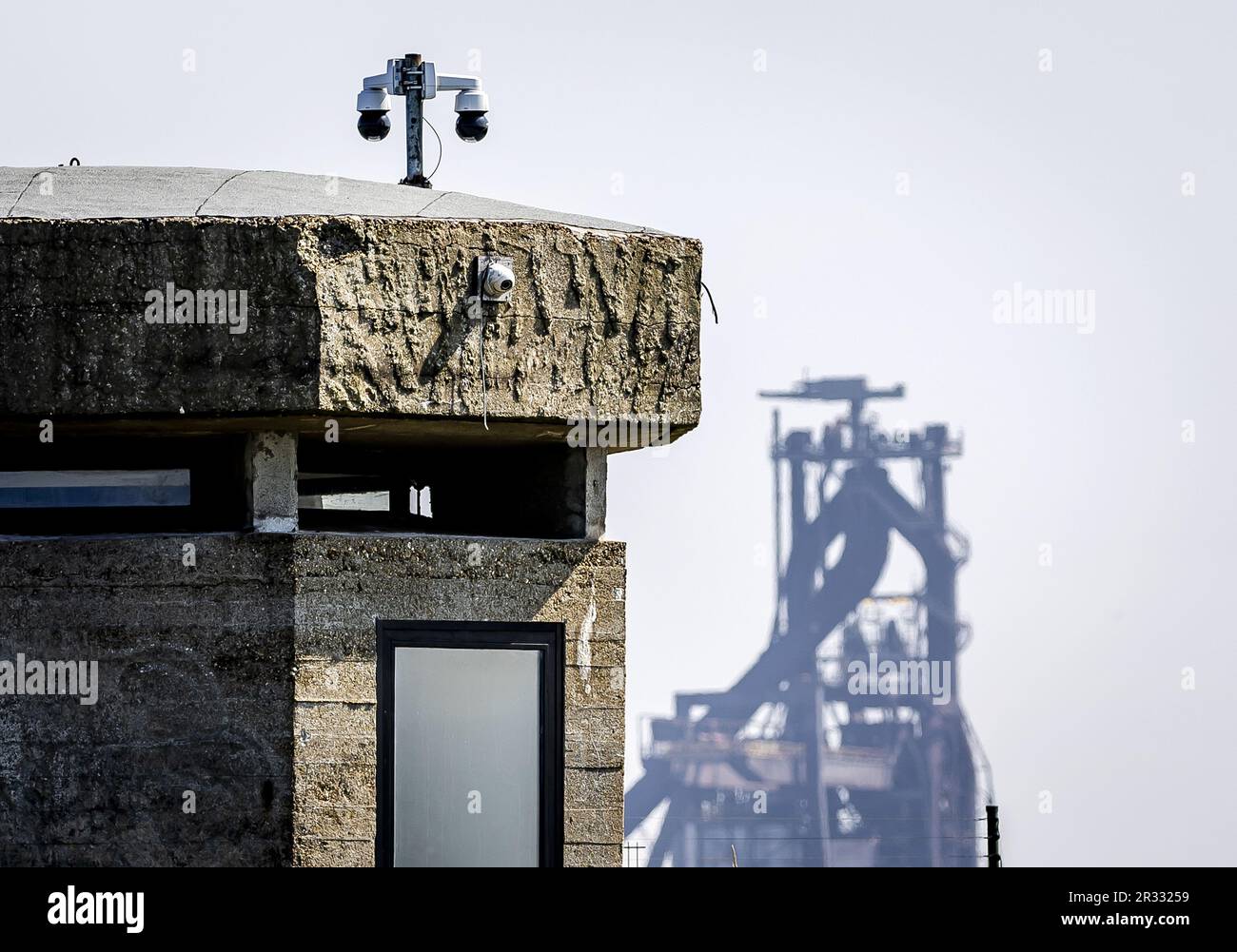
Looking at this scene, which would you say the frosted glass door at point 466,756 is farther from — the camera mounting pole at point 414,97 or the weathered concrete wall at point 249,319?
the camera mounting pole at point 414,97

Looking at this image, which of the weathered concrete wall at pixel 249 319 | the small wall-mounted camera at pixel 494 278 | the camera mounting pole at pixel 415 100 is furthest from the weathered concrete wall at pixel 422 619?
the camera mounting pole at pixel 415 100

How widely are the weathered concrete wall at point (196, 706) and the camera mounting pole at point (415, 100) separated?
11.7 ft

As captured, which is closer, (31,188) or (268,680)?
(268,680)

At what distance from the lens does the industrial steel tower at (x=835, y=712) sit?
347ft

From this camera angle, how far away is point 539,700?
7441mm

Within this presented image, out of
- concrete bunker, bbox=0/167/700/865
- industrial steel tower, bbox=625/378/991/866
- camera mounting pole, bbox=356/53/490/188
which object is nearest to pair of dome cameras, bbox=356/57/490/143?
camera mounting pole, bbox=356/53/490/188

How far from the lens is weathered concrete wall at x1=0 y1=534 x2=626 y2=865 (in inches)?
276

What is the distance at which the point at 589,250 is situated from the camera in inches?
292

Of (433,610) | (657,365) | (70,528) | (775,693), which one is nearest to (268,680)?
(433,610)

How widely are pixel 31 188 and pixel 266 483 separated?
61.5 inches

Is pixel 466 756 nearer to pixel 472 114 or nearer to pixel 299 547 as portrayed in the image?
pixel 299 547

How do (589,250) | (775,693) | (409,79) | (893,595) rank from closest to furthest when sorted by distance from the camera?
1. (589,250)
2. (409,79)
3. (893,595)
4. (775,693)

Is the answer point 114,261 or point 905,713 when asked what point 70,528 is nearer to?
point 114,261

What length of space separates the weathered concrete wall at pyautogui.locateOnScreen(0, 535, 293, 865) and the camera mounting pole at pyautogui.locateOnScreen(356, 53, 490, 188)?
3.61 m
